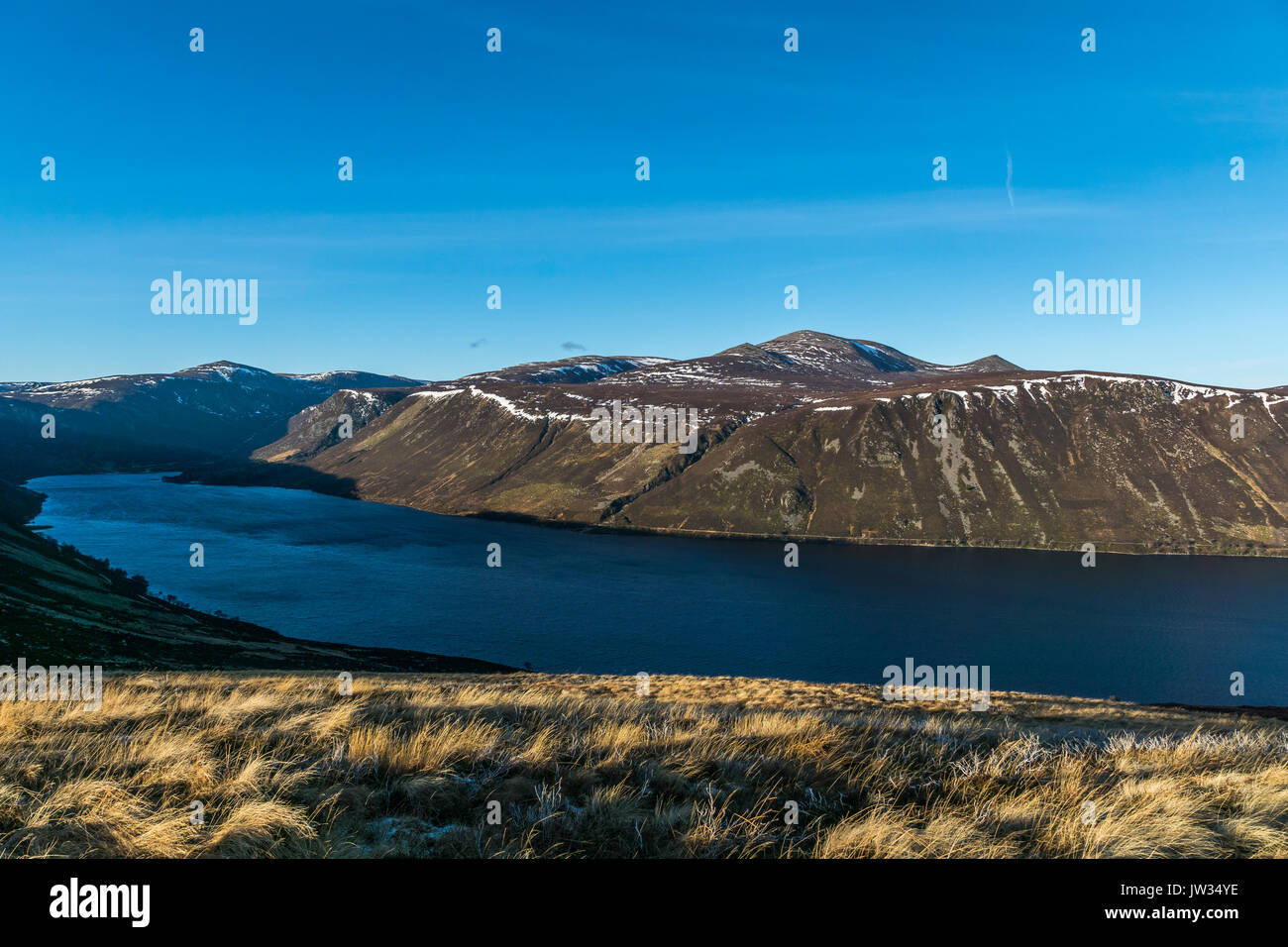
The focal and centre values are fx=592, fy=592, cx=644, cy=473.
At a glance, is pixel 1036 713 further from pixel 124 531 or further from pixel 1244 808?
pixel 124 531

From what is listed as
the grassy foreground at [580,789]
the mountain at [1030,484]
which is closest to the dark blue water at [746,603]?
the mountain at [1030,484]

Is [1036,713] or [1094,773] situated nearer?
[1094,773]

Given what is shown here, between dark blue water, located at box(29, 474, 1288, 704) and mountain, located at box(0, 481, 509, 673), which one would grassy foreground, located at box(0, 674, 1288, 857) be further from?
dark blue water, located at box(29, 474, 1288, 704)

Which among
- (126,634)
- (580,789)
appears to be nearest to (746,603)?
(126,634)

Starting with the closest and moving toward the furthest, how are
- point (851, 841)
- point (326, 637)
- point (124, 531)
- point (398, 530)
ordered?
point (851, 841) < point (326, 637) < point (124, 531) < point (398, 530)

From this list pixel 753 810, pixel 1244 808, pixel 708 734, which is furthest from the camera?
pixel 708 734

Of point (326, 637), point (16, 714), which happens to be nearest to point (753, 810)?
point (16, 714)
